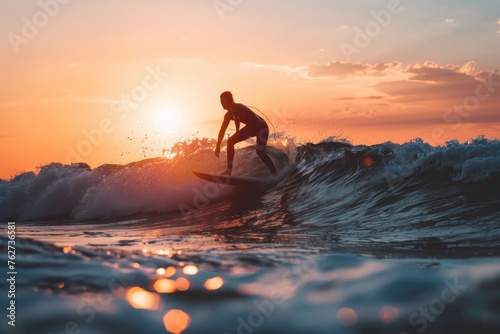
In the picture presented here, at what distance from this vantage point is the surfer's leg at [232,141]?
33.0ft

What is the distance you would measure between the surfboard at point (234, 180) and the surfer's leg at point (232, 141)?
169 mm

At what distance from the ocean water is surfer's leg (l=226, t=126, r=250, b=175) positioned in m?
1.23

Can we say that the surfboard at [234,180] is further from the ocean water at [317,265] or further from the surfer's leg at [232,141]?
the ocean water at [317,265]

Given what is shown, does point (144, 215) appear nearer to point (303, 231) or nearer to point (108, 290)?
point (303, 231)

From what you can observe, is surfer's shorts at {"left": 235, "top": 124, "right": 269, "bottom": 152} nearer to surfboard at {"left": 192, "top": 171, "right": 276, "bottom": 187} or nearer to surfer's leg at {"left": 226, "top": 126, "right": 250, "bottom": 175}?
surfer's leg at {"left": 226, "top": 126, "right": 250, "bottom": 175}

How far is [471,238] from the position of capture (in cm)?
441

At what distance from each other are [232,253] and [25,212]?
12.2m

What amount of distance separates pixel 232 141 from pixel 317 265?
7.04 metres

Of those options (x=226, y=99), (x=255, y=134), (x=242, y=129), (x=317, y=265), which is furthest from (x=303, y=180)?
(x=317, y=265)

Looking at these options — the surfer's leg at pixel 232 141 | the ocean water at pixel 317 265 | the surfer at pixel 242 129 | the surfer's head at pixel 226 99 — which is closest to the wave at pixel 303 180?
the ocean water at pixel 317 265

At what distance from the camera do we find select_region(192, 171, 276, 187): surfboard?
10047 mm

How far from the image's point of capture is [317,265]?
10.7 feet

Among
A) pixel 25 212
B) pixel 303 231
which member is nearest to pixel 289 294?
pixel 303 231

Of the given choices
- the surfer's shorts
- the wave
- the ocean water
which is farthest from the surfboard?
the ocean water
